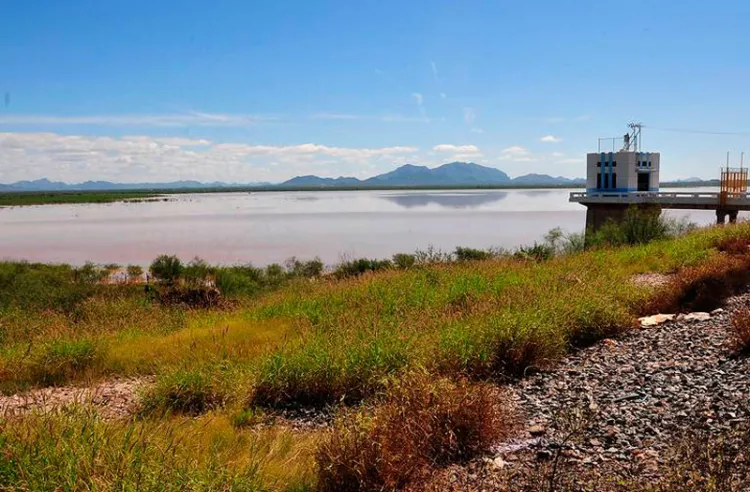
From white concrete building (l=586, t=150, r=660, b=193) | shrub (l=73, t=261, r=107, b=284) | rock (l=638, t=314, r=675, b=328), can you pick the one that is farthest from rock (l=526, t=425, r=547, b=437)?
white concrete building (l=586, t=150, r=660, b=193)

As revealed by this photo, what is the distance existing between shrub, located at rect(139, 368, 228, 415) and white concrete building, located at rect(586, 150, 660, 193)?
37.7m

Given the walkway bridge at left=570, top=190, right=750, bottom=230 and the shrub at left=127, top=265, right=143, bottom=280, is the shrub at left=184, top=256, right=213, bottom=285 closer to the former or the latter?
the shrub at left=127, top=265, right=143, bottom=280

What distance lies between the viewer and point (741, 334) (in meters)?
6.93

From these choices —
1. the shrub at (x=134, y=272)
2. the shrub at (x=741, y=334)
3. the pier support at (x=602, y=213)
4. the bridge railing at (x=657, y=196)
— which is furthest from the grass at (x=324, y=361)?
the pier support at (x=602, y=213)

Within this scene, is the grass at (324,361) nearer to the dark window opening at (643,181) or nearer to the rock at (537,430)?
the rock at (537,430)

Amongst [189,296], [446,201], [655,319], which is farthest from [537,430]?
[446,201]

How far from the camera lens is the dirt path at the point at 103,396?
6.53 m

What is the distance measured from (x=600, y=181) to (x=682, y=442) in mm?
39016

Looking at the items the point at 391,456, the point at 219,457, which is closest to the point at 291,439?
the point at 219,457

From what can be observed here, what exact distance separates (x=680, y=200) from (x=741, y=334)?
3148cm

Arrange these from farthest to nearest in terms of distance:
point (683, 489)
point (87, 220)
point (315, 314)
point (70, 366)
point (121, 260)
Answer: point (87, 220), point (121, 260), point (315, 314), point (70, 366), point (683, 489)

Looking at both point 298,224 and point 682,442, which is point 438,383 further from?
point 298,224

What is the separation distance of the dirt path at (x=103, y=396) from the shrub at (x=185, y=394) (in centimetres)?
24

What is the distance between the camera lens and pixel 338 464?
14.3 feet
